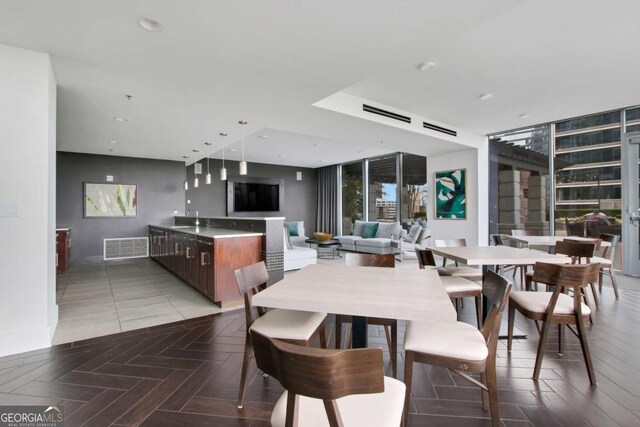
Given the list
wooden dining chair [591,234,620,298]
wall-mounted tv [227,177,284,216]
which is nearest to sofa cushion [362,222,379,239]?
wall-mounted tv [227,177,284,216]

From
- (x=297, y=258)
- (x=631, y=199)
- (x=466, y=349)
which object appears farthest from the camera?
(x=297, y=258)

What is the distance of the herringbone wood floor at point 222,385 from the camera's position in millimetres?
1647

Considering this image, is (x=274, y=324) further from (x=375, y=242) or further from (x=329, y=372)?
(x=375, y=242)

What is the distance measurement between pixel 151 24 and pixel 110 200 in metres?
5.97

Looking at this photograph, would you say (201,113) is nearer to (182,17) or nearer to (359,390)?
(182,17)

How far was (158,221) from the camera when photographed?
292 inches

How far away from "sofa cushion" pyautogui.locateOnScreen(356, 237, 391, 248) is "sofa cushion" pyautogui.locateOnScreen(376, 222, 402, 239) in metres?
0.20

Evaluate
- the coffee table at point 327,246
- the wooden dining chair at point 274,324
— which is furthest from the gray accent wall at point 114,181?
the wooden dining chair at point 274,324

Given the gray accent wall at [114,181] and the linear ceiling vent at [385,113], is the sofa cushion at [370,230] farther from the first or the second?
the gray accent wall at [114,181]

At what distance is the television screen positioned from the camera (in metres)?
9.01

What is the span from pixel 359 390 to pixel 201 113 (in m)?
4.03

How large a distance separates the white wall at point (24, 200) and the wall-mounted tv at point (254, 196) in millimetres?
6298

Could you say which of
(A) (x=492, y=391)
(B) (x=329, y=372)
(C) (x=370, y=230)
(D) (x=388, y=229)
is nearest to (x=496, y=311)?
(A) (x=492, y=391)

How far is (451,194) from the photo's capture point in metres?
6.45
